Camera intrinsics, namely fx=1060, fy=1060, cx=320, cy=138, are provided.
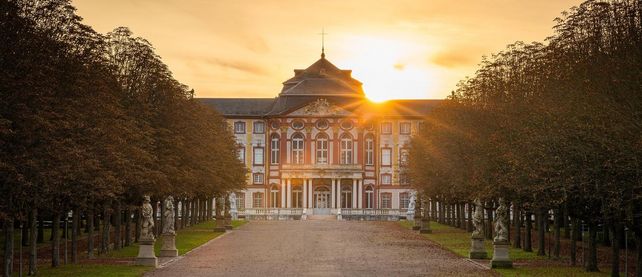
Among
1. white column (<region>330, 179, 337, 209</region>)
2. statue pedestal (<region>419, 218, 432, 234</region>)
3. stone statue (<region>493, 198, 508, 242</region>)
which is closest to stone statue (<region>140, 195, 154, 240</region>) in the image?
stone statue (<region>493, 198, 508, 242</region>)

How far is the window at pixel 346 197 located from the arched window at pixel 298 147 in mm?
6985

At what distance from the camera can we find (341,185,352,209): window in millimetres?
140750

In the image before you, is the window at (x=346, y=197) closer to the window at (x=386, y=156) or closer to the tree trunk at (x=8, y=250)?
the window at (x=386, y=156)

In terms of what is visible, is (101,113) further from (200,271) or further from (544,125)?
(544,125)

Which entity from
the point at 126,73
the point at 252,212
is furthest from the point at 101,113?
the point at 252,212

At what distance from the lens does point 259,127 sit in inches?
5792

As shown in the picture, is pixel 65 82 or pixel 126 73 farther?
pixel 126 73

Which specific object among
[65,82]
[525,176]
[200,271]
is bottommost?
[200,271]

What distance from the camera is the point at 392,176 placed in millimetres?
144250

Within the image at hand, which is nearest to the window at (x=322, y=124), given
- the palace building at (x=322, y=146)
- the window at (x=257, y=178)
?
the palace building at (x=322, y=146)

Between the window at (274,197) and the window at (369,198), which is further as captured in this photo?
the window at (369,198)

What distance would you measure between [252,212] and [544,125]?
8734 centimetres

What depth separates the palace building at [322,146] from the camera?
14025 centimetres

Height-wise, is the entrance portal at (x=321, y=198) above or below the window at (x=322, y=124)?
below
